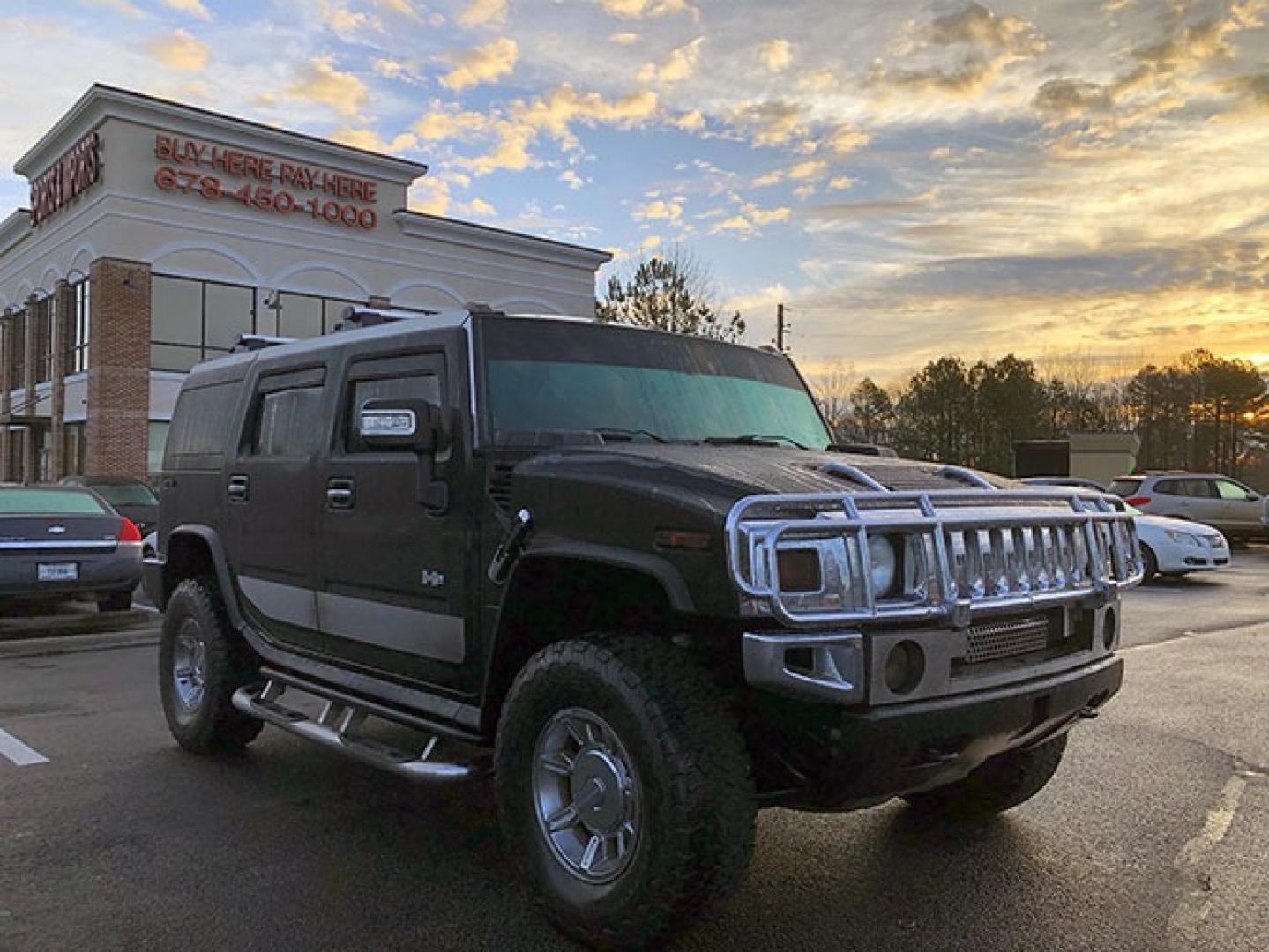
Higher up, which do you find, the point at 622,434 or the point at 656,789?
the point at 622,434

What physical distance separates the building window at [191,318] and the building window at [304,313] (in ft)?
2.84

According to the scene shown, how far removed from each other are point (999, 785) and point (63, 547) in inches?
357

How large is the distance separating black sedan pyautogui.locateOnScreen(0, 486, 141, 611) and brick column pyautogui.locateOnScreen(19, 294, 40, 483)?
848 inches

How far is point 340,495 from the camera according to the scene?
443 cm

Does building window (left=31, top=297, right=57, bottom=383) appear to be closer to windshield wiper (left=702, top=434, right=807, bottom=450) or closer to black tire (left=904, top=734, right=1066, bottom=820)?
windshield wiper (left=702, top=434, right=807, bottom=450)

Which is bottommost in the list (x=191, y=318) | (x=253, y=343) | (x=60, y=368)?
(x=253, y=343)

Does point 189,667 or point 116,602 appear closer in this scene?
point 189,667

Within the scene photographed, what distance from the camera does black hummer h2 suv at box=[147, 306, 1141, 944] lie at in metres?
2.91

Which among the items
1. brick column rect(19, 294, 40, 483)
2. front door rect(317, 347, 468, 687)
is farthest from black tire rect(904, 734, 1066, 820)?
brick column rect(19, 294, 40, 483)

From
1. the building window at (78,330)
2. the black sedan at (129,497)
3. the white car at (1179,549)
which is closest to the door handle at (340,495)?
the black sedan at (129,497)

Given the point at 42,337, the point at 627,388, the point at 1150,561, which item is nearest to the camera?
the point at 627,388

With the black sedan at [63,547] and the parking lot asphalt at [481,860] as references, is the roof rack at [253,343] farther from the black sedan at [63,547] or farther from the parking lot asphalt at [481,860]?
the black sedan at [63,547]

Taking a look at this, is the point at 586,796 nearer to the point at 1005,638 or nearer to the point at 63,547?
the point at 1005,638

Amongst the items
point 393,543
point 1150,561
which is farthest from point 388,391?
point 1150,561
